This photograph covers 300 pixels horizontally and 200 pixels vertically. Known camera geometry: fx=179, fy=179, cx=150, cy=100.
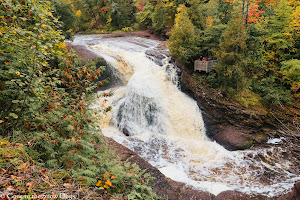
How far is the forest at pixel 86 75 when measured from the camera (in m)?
3.06

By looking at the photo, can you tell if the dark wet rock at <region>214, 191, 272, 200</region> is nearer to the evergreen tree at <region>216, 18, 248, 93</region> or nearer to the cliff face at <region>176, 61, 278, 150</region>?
the cliff face at <region>176, 61, 278, 150</region>

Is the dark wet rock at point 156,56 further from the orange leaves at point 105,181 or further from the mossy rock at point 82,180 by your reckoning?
the mossy rock at point 82,180

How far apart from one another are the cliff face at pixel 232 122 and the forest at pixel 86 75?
854 mm

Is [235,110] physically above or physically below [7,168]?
below

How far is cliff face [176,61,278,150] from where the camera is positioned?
11.0m

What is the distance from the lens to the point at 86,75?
457cm

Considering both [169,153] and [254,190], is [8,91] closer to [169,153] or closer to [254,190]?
[169,153]

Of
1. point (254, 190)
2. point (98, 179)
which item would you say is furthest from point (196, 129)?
point (98, 179)

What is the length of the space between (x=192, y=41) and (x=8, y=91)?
12.0 meters

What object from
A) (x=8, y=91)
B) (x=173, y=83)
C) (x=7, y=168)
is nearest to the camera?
(x=7, y=168)

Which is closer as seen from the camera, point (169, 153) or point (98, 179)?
point (98, 179)

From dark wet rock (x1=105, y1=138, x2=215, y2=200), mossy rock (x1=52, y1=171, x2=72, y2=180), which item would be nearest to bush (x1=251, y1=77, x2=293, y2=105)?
dark wet rock (x1=105, y1=138, x2=215, y2=200)

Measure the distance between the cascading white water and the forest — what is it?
2334 mm

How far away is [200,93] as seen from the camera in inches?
499
